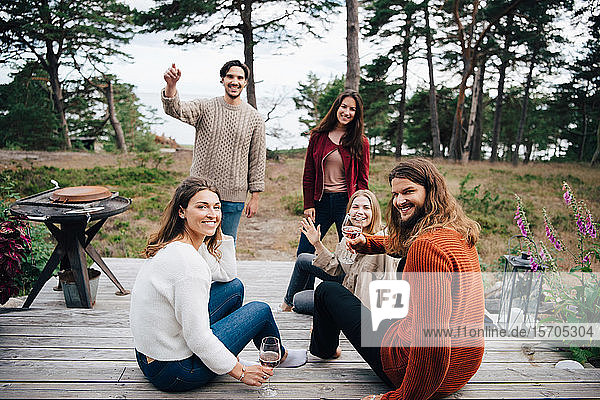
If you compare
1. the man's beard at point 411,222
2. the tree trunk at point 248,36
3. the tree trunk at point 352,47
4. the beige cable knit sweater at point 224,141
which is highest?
the tree trunk at point 248,36

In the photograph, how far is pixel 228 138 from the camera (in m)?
3.15

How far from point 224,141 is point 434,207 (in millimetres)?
1857

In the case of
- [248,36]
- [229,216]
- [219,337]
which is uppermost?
[248,36]

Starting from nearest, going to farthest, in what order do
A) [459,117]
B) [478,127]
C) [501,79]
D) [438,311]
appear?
[438,311]
[459,117]
[501,79]
[478,127]

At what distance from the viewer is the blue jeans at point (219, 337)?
1.62 meters

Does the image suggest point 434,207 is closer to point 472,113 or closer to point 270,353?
point 270,353

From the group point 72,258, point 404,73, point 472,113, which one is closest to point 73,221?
point 72,258

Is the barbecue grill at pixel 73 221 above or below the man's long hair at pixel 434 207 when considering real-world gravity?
below

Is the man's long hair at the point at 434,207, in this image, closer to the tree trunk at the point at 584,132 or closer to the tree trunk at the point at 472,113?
the tree trunk at the point at 472,113

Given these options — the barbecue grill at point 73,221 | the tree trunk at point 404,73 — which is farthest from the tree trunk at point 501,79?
the barbecue grill at point 73,221

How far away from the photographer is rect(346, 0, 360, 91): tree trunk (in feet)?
19.4

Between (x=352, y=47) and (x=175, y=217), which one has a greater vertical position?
(x=352, y=47)

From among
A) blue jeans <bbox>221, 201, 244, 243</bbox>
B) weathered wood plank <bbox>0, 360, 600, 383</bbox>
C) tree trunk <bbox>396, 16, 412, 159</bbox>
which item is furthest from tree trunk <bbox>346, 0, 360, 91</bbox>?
tree trunk <bbox>396, 16, 412, 159</bbox>

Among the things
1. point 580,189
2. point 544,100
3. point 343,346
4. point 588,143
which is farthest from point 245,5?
point 588,143
